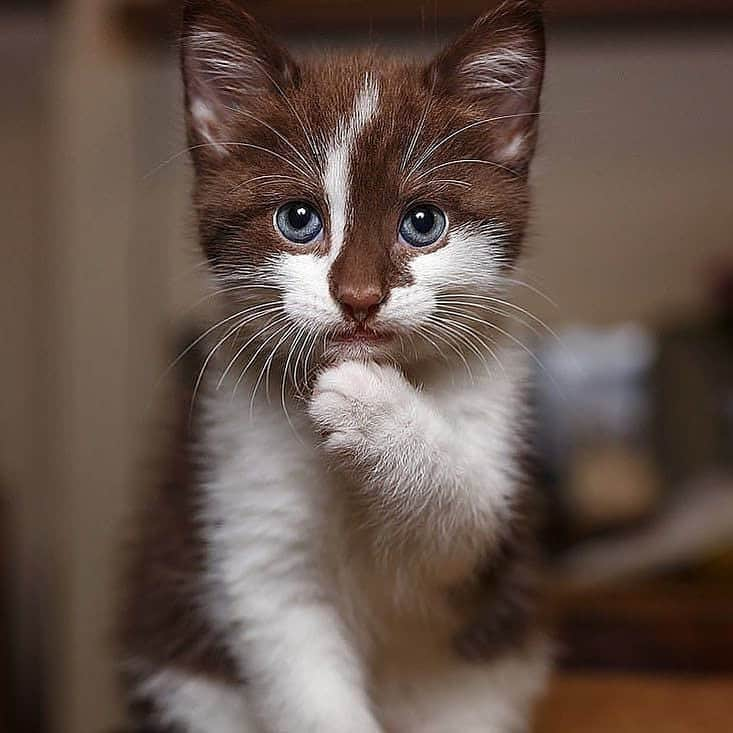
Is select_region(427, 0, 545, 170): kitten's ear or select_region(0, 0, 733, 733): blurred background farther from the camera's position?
select_region(0, 0, 733, 733): blurred background

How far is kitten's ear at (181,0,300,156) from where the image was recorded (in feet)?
3.13

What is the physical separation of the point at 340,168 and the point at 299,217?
0.06 meters

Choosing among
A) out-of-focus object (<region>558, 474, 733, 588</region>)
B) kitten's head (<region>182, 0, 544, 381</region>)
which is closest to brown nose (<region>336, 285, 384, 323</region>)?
kitten's head (<region>182, 0, 544, 381</region>)

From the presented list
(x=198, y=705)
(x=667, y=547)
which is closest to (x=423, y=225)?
(x=198, y=705)

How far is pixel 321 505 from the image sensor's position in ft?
3.36

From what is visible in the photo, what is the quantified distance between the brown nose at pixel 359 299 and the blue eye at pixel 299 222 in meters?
0.08

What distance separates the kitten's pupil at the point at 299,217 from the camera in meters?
0.93

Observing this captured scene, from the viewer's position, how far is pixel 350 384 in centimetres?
88

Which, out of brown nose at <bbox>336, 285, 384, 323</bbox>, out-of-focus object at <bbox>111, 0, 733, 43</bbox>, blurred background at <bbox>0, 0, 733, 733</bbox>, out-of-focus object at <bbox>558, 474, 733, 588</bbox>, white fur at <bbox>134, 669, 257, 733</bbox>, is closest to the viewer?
brown nose at <bbox>336, 285, 384, 323</bbox>

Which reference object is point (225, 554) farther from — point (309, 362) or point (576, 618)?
point (576, 618)

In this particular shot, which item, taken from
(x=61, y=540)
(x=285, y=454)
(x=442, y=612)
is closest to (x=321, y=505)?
(x=285, y=454)

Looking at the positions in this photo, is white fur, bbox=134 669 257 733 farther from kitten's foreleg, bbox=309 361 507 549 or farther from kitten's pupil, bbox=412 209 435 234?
kitten's pupil, bbox=412 209 435 234

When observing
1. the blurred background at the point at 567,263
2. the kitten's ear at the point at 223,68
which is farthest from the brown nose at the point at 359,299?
the blurred background at the point at 567,263

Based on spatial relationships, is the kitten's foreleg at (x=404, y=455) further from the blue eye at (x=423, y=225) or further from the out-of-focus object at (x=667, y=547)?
the out-of-focus object at (x=667, y=547)
